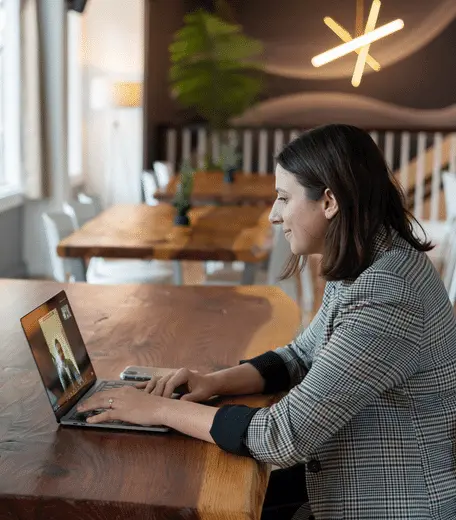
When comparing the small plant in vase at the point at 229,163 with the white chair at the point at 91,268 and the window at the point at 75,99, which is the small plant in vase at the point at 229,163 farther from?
the window at the point at 75,99

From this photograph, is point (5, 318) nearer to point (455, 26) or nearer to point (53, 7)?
point (53, 7)

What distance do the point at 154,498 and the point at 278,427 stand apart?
30 centimetres

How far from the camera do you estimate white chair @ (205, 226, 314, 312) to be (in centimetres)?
405

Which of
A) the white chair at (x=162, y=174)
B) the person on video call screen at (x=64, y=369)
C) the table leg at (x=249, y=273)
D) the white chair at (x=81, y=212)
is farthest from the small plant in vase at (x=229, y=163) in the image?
the person on video call screen at (x=64, y=369)

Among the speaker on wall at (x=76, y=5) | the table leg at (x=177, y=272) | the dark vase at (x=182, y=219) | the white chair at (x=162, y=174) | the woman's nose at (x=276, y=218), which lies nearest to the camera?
the woman's nose at (x=276, y=218)

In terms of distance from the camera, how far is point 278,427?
1521 mm

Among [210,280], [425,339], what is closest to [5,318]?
[425,339]

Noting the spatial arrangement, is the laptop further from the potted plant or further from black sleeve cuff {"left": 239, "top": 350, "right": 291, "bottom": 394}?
the potted plant

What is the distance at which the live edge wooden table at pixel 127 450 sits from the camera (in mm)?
1305

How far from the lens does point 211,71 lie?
934cm

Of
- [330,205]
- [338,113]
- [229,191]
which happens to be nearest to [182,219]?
[229,191]

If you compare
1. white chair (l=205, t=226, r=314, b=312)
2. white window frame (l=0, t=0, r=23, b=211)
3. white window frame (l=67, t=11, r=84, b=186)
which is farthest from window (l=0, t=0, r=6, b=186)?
white chair (l=205, t=226, r=314, b=312)

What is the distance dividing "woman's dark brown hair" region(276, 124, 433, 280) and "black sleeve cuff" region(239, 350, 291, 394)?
0.32 meters

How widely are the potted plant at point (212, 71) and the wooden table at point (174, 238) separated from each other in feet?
15.0
